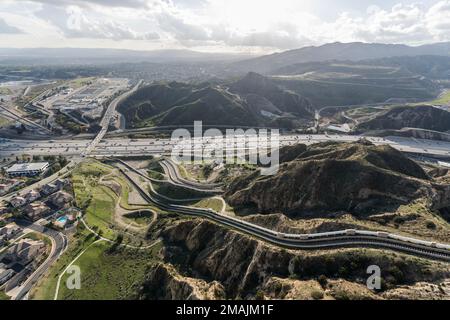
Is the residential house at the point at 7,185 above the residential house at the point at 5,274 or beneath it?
above

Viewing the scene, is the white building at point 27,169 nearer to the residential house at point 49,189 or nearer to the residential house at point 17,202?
the residential house at point 49,189

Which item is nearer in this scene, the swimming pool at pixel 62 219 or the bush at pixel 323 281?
the bush at pixel 323 281

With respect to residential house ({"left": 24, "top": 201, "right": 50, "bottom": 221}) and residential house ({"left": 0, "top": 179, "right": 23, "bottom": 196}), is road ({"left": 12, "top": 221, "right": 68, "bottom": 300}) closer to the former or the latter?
residential house ({"left": 24, "top": 201, "right": 50, "bottom": 221})

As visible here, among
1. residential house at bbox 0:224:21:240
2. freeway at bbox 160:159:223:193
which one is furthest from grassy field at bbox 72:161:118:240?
freeway at bbox 160:159:223:193

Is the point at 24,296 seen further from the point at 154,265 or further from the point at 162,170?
the point at 162,170

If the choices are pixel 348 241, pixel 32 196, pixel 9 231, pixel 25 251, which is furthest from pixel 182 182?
pixel 348 241

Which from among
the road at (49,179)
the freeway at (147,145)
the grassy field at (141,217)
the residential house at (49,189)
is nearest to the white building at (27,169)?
the road at (49,179)

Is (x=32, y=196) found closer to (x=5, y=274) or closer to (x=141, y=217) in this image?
(x=5, y=274)
